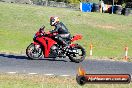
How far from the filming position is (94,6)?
83.9 m

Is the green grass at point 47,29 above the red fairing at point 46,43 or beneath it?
beneath

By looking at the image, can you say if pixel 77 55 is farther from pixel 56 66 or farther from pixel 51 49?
pixel 56 66

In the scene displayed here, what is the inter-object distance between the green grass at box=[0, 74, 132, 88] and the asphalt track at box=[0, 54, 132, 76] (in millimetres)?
1041

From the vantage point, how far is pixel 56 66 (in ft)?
57.6

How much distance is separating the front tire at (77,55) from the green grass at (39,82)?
13.2ft

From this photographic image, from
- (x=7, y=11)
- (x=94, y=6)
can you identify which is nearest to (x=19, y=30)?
(x=7, y=11)

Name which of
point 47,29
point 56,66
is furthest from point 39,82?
point 47,29

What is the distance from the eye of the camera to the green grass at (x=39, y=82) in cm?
1235

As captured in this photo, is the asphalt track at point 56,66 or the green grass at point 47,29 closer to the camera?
the asphalt track at point 56,66

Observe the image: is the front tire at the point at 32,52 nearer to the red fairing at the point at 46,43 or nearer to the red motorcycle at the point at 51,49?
the red motorcycle at the point at 51,49

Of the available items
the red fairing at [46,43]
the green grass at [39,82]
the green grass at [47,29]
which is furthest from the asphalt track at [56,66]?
the green grass at [47,29]

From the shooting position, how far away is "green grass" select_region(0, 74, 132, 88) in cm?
1235

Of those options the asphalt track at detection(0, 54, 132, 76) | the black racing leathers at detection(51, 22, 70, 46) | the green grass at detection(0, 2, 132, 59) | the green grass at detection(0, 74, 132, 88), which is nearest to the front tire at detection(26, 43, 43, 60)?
the asphalt track at detection(0, 54, 132, 76)

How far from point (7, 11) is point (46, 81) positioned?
133ft
